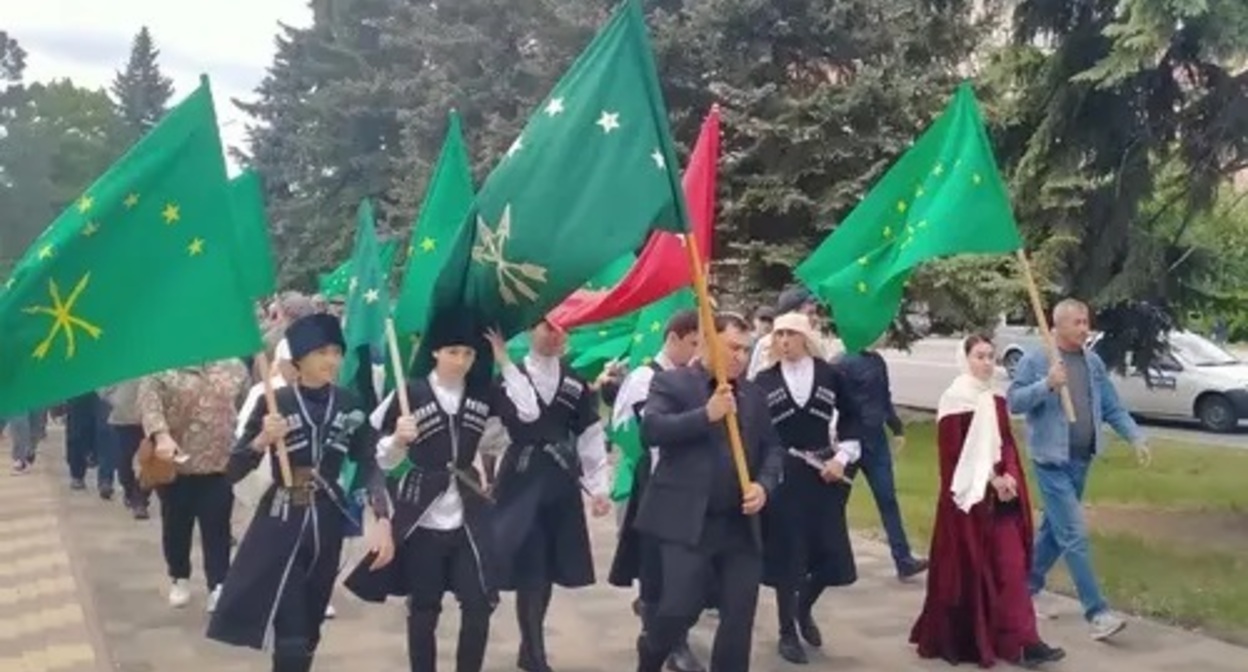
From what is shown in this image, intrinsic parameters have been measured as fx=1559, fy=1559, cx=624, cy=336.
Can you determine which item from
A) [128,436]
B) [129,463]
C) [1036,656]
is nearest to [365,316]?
[1036,656]

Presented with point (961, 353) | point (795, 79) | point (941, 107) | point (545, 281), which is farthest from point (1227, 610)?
point (795, 79)

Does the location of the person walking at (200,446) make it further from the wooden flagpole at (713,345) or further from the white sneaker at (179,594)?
the wooden flagpole at (713,345)

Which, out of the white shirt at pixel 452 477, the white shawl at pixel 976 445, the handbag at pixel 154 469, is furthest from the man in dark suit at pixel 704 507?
the handbag at pixel 154 469

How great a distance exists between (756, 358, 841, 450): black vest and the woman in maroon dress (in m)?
0.59

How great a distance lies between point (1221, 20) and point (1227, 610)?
3719 millimetres

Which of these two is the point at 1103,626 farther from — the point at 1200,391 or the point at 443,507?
the point at 1200,391

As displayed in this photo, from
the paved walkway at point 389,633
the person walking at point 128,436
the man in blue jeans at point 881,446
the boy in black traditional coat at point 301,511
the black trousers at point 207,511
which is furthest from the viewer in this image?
the person walking at point 128,436

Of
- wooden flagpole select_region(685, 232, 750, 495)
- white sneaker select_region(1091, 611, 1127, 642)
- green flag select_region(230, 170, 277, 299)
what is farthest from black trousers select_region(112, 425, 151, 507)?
white sneaker select_region(1091, 611, 1127, 642)

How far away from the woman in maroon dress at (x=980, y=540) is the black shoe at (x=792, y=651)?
2.11ft

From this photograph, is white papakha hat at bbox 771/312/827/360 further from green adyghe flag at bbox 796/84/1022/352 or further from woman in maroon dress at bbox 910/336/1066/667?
woman in maroon dress at bbox 910/336/1066/667

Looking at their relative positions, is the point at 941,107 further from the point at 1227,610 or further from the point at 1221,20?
the point at 1227,610

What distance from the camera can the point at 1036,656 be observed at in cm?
773

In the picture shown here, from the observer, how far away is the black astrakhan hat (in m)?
6.40

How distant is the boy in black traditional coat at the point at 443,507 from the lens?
6.54m
